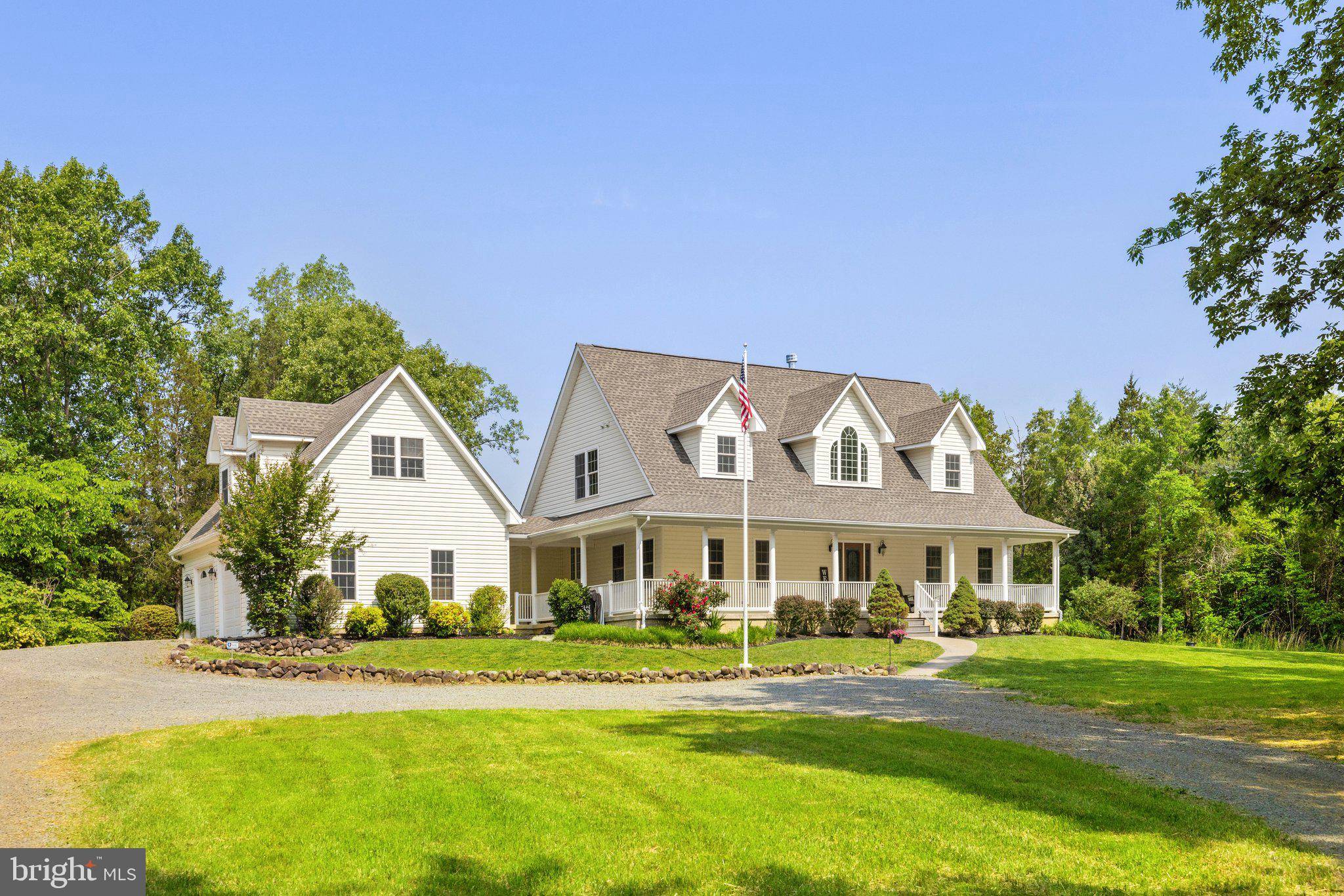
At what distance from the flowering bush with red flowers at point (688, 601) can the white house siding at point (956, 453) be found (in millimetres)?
10454

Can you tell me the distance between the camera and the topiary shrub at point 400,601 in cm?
2689

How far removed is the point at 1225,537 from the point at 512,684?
28758 mm

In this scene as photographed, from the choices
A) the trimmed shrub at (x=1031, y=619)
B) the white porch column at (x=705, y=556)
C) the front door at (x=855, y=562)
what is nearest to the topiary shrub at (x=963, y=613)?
the trimmed shrub at (x=1031, y=619)

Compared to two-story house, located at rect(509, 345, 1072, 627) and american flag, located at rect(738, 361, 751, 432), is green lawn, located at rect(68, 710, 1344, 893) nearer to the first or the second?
american flag, located at rect(738, 361, 751, 432)

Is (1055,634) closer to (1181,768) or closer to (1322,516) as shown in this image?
(1322,516)

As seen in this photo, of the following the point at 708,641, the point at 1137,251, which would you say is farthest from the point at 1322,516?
the point at 708,641

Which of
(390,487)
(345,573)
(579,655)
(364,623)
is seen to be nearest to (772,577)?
(579,655)

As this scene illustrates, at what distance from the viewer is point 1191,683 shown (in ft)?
60.6

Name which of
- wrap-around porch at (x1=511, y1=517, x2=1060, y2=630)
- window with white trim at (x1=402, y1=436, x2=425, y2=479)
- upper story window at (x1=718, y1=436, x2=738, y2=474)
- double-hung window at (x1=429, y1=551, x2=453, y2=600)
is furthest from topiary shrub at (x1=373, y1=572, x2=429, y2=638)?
upper story window at (x1=718, y1=436, x2=738, y2=474)

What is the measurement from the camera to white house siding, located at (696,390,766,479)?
30.5 meters

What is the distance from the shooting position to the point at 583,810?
8703 millimetres

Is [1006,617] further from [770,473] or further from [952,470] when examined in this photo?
[770,473]

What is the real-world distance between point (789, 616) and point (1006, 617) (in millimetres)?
7385

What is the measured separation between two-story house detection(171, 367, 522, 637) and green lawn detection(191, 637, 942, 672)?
333cm
